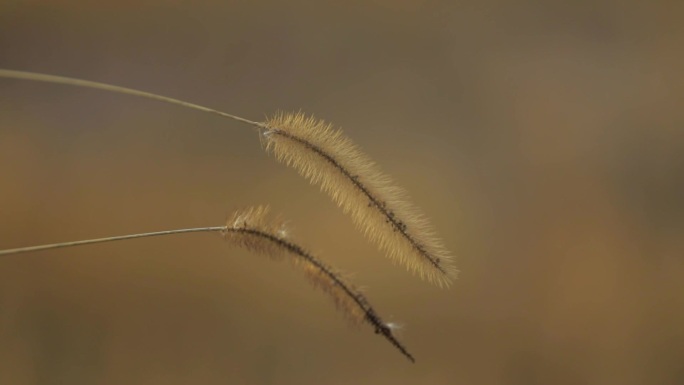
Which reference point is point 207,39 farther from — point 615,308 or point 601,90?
point 615,308

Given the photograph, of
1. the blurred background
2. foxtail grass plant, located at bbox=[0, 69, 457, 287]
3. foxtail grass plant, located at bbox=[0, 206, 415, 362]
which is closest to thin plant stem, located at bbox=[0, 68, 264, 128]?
foxtail grass plant, located at bbox=[0, 69, 457, 287]

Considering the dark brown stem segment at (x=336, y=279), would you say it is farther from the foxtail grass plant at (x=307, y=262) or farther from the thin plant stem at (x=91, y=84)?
the thin plant stem at (x=91, y=84)

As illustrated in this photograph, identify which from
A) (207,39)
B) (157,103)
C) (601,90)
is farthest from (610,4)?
(157,103)

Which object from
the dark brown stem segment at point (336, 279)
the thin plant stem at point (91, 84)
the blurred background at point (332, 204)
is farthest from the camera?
the blurred background at point (332, 204)

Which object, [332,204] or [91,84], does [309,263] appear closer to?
[91,84]

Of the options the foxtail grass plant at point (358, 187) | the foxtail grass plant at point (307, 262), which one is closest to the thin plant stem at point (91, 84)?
the foxtail grass plant at point (358, 187)
